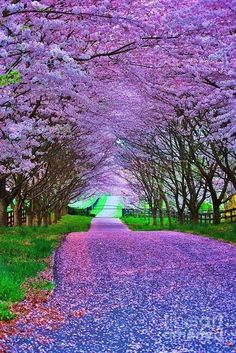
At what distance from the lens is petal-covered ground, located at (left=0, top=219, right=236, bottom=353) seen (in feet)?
16.7

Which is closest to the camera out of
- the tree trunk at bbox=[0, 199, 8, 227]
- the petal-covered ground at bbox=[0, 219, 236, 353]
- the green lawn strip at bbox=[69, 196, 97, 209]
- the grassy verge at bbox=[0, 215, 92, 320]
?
the petal-covered ground at bbox=[0, 219, 236, 353]

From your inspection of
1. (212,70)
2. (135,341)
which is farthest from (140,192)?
(135,341)

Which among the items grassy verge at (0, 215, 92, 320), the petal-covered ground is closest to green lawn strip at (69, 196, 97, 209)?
grassy verge at (0, 215, 92, 320)

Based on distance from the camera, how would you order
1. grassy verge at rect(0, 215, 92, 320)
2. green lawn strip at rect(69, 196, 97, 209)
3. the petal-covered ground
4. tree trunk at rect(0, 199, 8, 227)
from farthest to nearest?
green lawn strip at rect(69, 196, 97, 209) → tree trunk at rect(0, 199, 8, 227) → grassy verge at rect(0, 215, 92, 320) → the petal-covered ground

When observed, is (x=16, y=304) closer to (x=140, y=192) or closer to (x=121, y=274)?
(x=121, y=274)

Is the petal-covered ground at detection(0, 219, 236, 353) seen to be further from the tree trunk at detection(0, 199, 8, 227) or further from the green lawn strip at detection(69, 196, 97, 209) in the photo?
the green lawn strip at detection(69, 196, 97, 209)

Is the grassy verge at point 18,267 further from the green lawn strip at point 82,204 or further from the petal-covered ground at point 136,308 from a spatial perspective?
the green lawn strip at point 82,204

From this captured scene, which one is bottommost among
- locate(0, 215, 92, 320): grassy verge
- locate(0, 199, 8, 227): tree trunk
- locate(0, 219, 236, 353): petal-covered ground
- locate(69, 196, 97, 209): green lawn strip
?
locate(0, 219, 236, 353): petal-covered ground

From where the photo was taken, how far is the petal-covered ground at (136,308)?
5086 mm

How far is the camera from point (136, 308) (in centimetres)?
659

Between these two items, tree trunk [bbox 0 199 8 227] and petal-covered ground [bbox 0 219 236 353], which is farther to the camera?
tree trunk [bbox 0 199 8 227]

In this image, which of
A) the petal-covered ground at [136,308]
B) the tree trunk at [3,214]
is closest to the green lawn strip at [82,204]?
the tree trunk at [3,214]

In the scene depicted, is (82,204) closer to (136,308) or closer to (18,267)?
(18,267)

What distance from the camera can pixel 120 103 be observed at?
15.8 metres
